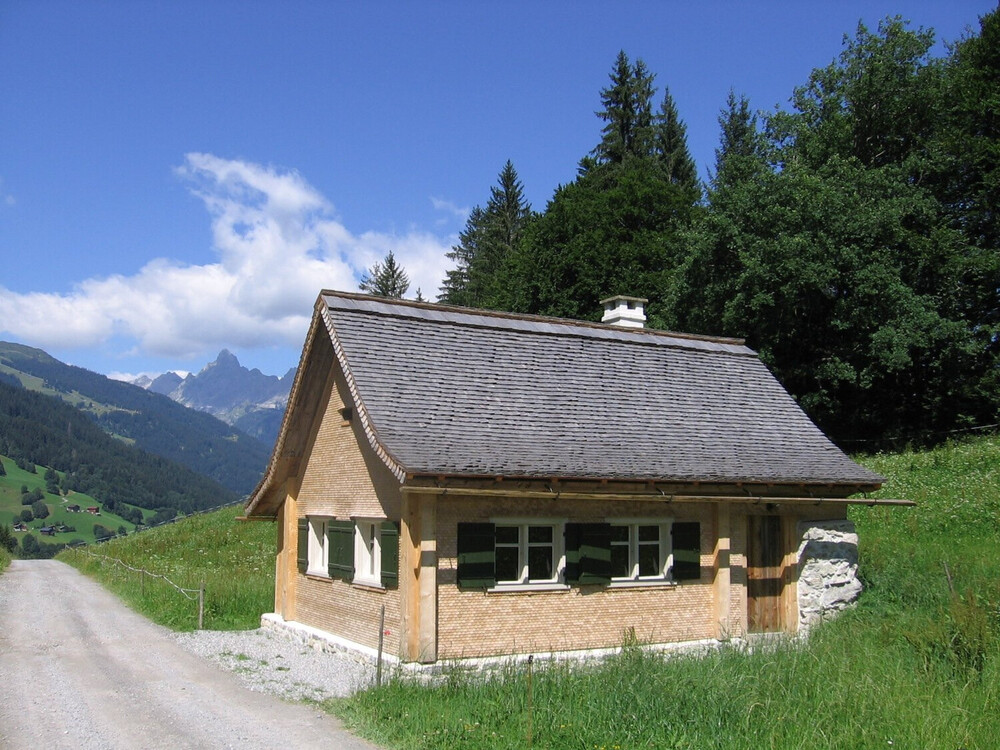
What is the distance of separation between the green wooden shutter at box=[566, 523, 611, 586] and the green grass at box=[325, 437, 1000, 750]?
1994 millimetres

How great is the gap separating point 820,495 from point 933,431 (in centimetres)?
1873

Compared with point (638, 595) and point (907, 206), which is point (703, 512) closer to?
point (638, 595)

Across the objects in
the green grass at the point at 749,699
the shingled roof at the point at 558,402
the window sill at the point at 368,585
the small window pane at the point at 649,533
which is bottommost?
the green grass at the point at 749,699

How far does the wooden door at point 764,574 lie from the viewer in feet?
55.4

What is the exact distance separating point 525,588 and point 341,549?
390cm

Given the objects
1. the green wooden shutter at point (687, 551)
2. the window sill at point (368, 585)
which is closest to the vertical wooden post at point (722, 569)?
the green wooden shutter at point (687, 551)

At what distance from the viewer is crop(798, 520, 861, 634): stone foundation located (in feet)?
55.2

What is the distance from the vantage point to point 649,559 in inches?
617

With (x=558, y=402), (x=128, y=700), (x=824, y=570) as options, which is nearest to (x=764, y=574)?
(x=824, y=570)

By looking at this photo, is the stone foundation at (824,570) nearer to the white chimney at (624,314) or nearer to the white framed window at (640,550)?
the white framed window at (640,550)

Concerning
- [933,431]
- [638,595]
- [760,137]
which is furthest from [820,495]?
[760,137]

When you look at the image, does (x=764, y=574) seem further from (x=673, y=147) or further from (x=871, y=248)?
(x=673, y=147)

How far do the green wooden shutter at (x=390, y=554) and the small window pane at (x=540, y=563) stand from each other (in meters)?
2.21

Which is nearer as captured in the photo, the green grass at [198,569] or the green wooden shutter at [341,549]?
the green wooden shutter at [341,549]
